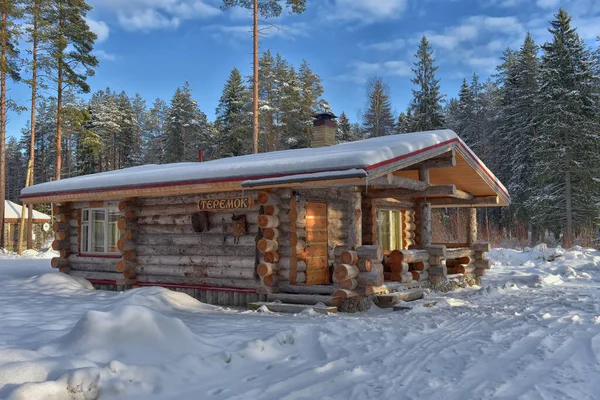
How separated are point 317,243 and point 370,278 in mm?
2891

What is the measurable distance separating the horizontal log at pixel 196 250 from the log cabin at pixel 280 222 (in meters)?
0.03

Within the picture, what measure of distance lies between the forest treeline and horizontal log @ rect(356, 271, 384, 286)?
20.0 meters

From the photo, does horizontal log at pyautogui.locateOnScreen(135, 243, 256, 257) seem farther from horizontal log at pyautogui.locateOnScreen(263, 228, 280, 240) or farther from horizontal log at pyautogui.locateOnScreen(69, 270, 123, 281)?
horizontal log at pyautogui.locateOnScreen(69, 270, 123, 281)

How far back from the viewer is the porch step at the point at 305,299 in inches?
361

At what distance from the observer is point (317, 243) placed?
1185cm

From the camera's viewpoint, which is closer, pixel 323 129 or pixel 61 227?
pixel 323 129

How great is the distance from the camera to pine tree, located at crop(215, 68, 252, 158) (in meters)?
37.6

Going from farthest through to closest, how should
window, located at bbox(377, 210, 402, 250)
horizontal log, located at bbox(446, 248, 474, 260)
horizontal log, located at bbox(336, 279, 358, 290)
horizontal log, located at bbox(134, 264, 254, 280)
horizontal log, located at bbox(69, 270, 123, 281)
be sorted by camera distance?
window, located at bbox(377, 210, 402, 250)
horizontal log, located at bbox(446, 248, 474, 260)
horizontal log, located at bbox(69, 270, 123, 281)
horizontal log, located at bbox(134, 264, 254, 280)
horizontal log, located at bbox(336, 279, 358, 290)

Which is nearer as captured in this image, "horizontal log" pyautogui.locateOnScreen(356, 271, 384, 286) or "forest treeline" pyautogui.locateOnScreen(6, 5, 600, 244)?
"horizontal log" pyautogui.locateOnScreen(356, 271, 384, 286)

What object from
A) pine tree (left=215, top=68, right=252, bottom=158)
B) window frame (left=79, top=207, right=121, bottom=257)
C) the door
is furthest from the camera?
pine tree (left=215, top=68, right=252, bottom=158)

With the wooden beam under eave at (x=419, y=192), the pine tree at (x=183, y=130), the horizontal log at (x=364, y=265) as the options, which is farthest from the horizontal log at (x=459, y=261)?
the pine tree at (x=183, y=130)

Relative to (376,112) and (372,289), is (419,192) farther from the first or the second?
(376,112)

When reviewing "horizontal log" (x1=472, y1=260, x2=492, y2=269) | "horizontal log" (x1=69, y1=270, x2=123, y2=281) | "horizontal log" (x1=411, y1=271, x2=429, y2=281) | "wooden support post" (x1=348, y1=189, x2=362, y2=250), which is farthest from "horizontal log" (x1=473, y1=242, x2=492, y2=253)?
"horizontal log" (x1=69, y1=270, x2=123, y2=281)

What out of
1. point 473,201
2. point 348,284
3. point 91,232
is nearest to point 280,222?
point 348,284
